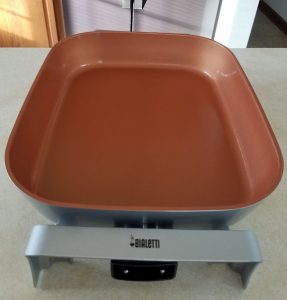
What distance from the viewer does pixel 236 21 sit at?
1.40 m

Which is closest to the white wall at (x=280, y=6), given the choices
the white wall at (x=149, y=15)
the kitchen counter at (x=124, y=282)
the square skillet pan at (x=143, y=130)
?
the white wall at (x=149, y=15)

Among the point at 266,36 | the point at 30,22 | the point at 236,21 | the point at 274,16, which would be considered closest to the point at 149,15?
the point at 236,21

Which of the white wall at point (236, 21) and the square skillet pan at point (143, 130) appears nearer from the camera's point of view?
the square skillet pan at point (143, 130)

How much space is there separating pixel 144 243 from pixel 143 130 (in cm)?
26

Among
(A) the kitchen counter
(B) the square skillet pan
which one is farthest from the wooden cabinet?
(A) the kitchen counter

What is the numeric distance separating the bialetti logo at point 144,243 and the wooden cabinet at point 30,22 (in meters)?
1.39

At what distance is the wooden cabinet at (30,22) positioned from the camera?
143cm

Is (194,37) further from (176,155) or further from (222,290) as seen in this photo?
(222,290)

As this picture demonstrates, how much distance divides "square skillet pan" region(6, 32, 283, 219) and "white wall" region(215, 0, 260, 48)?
2.81 ft

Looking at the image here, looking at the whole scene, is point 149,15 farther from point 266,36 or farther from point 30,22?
point 266,36

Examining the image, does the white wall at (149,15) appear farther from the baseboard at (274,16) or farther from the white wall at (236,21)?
the baseboard at (274,16)

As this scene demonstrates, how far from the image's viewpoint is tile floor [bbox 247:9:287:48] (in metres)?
2.35

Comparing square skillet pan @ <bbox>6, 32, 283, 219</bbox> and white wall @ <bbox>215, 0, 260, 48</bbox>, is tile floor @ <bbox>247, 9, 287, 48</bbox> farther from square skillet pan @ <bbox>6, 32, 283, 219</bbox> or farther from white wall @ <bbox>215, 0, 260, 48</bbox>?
square skillet pan @ <bbox>6, 32, 283, 219</bbox>

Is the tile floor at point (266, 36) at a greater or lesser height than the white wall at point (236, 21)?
lesser
